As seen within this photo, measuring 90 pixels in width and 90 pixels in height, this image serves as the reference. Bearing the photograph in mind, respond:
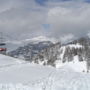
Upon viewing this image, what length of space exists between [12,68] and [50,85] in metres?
1.90

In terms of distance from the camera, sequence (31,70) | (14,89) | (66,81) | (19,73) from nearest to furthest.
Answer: (14,89) < (66,81) < (19,73) < (31,70)

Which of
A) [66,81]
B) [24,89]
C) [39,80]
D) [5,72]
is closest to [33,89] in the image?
[24,89]

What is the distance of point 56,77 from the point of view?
762cm

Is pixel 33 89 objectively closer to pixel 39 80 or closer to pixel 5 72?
pixel 39 80

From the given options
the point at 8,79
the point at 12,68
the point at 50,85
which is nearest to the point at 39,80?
the point at 50,85

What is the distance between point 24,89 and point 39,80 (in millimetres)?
825

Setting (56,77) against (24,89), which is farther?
(56,77)

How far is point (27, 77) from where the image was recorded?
744 centimetres

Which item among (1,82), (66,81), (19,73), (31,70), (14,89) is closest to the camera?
(14,89)

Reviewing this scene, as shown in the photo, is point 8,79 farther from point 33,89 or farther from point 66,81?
point 66,81

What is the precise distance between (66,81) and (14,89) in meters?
1.58

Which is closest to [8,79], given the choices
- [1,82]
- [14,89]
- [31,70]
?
[1,82]

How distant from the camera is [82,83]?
7.20 metres

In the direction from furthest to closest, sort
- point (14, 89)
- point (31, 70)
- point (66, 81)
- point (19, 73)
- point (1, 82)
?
point (31, 70), point (19, 73), point (66, 81), point (1, 82), point (14, 89)
